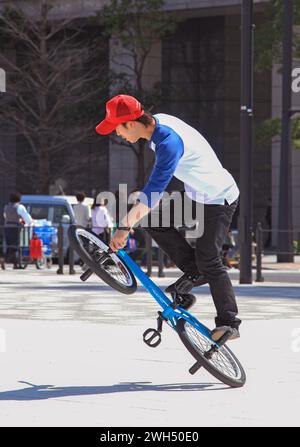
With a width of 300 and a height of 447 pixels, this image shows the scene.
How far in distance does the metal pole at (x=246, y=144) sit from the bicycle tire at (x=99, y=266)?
11.0 m

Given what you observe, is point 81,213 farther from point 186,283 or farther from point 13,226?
point 186,283

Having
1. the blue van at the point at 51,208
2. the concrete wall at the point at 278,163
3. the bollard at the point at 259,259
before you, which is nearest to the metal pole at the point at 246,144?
the bollard at the point at 259,259

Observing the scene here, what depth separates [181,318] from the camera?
7.18 metres

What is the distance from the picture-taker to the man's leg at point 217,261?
7180 mm

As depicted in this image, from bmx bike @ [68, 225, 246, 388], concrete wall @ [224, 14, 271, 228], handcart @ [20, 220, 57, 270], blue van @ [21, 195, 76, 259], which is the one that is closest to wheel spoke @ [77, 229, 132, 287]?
bmx bike @ [68, 225, 246, 388]

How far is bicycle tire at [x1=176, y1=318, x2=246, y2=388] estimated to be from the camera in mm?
7000

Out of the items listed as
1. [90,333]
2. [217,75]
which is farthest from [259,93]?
[90,333]

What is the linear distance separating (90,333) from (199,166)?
134 inches

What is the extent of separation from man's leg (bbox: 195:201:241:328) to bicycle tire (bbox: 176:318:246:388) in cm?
16

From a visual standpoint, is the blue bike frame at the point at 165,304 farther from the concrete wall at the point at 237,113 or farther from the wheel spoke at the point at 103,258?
the concrete wall at the point at 237,113

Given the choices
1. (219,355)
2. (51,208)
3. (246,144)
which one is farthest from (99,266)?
(51,208)

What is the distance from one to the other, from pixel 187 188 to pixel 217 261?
1.53 ft

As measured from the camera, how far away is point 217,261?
720cm

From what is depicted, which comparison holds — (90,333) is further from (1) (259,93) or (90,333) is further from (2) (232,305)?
(1) (259,93)
